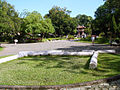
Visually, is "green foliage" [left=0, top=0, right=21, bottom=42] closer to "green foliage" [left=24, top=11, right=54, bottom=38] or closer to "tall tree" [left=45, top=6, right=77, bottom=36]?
"green foliage" [left=24, top=11, right=54, bottom=38]

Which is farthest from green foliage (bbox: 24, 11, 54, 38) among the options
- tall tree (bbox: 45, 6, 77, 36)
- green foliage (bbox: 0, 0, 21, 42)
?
tall tree (bbox: 45, 6, 77, 36)

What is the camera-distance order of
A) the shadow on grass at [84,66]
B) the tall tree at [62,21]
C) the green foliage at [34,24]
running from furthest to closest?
the tall tree at [62,21]
the green foliage at [34,24]
the shadow on grass at [84,66]

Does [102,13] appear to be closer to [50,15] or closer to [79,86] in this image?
[50,15]

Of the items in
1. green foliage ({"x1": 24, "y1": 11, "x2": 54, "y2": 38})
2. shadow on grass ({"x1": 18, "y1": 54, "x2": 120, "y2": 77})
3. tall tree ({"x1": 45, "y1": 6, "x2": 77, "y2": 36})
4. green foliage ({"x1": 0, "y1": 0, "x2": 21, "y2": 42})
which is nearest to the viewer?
shadow on grass ({"x1": 18, "y1": 54, "x2": 120, "y2": 77})

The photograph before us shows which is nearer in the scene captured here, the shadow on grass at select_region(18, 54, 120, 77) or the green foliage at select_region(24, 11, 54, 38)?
the shadow on grass at select_region(18, 54, 120, 77)

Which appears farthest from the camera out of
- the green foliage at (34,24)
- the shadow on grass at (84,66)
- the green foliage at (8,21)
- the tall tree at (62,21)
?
the tall tree at (62,21)

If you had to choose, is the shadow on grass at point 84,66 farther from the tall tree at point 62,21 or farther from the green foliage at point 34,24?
the tall tree at point 62,21

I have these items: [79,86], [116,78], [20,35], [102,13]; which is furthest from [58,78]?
[102,13]

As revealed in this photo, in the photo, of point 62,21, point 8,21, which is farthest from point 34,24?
point 62,21

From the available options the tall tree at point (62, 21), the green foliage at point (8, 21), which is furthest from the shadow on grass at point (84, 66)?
the tall tree at point (62, 21)

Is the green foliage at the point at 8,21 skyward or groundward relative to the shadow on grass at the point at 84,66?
skyward

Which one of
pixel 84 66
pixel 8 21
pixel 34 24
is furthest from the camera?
pixel 34 24

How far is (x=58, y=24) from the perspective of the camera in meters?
50.2

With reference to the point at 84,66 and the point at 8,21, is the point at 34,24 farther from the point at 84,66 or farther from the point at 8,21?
the point at 84,66
